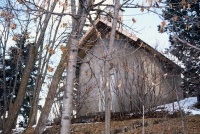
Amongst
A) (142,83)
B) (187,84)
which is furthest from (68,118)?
(187,84)

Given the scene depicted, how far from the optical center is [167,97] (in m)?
14.4

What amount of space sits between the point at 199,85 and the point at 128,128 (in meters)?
3.90

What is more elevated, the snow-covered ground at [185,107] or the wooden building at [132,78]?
the wooden building at [132,78]

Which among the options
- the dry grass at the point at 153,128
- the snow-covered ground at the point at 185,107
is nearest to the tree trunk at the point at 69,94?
the dry grass at the point at 153,128

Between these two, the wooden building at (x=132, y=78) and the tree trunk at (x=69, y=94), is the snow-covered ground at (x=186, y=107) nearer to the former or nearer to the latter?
the wooden building at (x=132, y=78)

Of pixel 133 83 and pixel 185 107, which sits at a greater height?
pixel 133 83

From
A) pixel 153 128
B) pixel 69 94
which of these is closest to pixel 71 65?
pixel 69 94

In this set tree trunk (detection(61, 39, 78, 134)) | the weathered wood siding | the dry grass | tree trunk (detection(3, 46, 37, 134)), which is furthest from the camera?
the weathered wood siding

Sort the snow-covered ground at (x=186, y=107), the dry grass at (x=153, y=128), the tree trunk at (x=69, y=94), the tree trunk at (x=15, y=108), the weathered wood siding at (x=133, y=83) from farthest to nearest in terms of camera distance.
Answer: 1. the weathered wood siding at (x=133, y=83)
2. the snow-covered ground at (x=186, y=107)
3. the tree trunk at (x=15, y=108)
4. the dry grass at (x=153, y=128)
5. the tree trunk at (x=69, y=94)

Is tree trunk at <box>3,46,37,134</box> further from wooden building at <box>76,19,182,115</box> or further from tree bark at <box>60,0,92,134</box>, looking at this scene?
tree bark at <box>60,0,92,134</box>

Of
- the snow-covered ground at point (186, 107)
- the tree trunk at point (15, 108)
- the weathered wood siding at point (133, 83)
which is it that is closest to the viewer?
the tree trunk at point (15, 108)

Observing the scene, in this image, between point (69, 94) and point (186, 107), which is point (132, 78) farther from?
point (69, 94)

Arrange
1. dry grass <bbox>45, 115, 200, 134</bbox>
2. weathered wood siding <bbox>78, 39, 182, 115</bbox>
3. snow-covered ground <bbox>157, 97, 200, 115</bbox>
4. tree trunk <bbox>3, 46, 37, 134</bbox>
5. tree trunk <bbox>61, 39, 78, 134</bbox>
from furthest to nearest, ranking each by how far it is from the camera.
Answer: weathered wood siding <bbox>78, 39, 182, 115</bbox> < snow-covered ground <bbox>157, 97, 200, 115</bbox> < tree trunk <bbox>3, 46, 37, 134</bbox> < dry grass <bbox>45, 115, 200, 134</bbox> < tree trunk <bbox>61, 39, 78, 134</bbox>

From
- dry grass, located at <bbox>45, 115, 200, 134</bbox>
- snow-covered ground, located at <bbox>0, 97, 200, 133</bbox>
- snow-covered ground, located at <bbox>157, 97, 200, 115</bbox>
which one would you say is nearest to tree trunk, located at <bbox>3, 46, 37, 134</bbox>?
dry grass, located at <bbox>45, 115, 200, 134</bbox>
